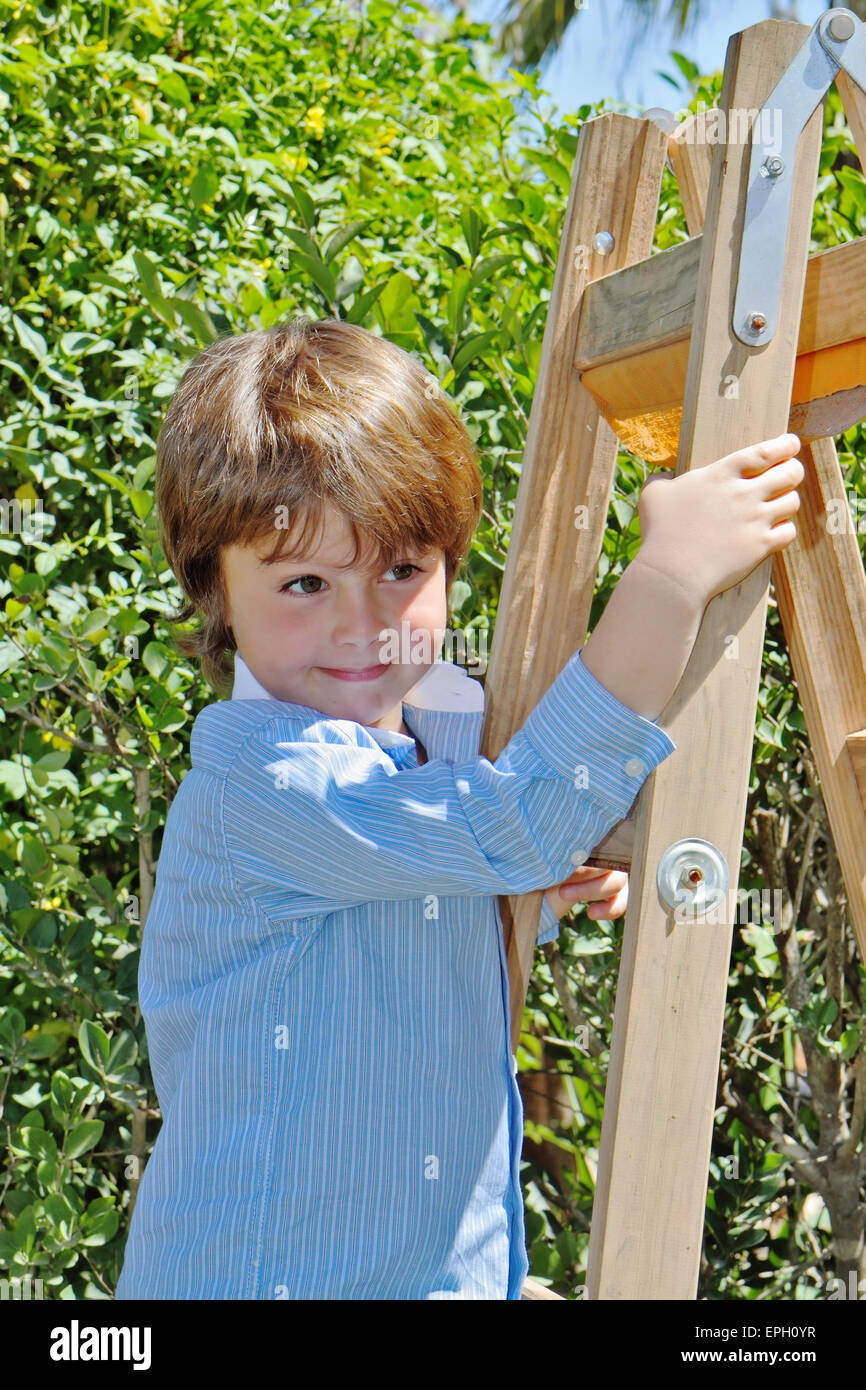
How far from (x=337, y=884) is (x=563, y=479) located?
464mm

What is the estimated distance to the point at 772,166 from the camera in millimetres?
1040

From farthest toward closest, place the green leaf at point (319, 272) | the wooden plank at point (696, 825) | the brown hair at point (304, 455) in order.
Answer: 1. the green leaf at point (319, 272)
2. the brown hair at point (304, 455)
3. the wooden plank at point (696, 825)

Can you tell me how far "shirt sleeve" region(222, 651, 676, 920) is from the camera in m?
1.09

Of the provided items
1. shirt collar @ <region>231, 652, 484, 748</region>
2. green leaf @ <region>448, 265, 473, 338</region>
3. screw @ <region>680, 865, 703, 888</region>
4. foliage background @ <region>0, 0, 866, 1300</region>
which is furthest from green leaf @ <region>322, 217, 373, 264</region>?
screw @ <region>680, 865, 703, 888</region>

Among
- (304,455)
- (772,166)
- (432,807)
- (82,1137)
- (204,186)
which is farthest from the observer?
(204,186)

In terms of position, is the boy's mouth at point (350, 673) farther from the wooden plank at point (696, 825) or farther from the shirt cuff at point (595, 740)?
the wooden plank at point (696, 825)

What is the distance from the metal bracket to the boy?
144 millimetres

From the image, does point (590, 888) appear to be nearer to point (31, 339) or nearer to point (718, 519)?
point (718, 519)

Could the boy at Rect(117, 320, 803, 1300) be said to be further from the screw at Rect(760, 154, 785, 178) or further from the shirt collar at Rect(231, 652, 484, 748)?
the screw at Rect(760, 154, 785, 178)

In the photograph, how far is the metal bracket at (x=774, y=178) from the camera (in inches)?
40.9

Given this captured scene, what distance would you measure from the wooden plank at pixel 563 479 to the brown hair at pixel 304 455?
0.12m

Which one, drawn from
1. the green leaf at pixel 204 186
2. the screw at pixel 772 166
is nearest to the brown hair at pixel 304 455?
the screw at pixel 772 166

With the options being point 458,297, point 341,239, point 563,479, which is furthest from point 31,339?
point 563,479

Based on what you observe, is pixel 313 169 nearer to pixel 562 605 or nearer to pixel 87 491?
pixel 87 491
